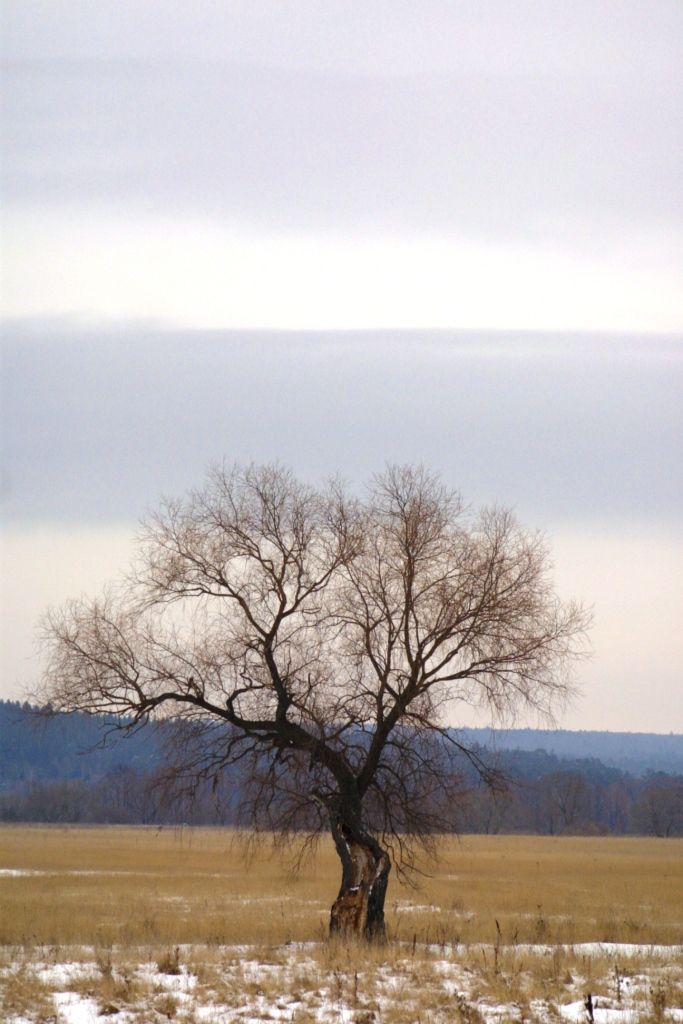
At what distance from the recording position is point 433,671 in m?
17.1

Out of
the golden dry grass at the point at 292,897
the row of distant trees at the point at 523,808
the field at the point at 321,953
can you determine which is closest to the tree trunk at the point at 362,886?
the field at the point at 321,953

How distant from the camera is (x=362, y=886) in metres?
17.4

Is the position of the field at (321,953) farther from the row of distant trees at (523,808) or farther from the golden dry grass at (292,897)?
the row of distant trees at (523,808)

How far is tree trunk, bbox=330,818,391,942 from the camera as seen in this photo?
17328mm

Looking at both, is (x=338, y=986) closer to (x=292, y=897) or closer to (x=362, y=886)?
(x=362, y=886)

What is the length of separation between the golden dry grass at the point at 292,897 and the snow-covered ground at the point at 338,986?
2.37 m

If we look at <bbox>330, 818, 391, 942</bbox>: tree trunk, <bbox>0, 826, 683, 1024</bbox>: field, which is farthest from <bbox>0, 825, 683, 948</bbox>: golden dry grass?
<bbox>330, 818, 391, 942</bbox>: tree trunk

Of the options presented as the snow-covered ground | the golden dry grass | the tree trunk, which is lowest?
the golden dry grass

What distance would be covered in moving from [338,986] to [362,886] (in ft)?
13.1

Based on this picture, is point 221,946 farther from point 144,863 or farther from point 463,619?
point 144,863

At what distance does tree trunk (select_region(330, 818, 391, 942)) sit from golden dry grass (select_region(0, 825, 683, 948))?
4.80 feet

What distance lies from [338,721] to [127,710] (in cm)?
336

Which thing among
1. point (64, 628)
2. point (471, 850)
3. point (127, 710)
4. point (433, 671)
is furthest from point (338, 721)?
point (471, 850)

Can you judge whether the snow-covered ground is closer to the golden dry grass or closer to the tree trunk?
the tree trunk
